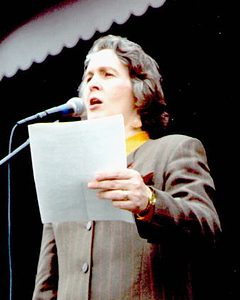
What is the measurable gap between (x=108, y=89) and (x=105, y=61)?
184 mm

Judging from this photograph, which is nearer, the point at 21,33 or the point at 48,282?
the point at 48,282

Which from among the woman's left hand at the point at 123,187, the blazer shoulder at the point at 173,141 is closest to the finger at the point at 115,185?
the woman's left hand at the point at 123,187

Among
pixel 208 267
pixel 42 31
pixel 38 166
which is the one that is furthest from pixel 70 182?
pixel 42 31

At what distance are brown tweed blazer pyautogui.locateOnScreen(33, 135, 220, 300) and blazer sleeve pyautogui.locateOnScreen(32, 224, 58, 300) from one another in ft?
0.58

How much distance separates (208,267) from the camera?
219 cm

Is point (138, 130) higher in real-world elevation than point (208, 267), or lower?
→ higher

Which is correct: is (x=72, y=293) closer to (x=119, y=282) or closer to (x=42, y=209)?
(x=119, y=282)

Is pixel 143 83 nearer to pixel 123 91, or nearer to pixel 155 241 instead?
Result: pixel 123 91

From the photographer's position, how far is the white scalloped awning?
2223mm

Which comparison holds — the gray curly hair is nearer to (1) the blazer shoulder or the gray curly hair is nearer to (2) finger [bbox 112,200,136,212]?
(1) the blazer shoulder

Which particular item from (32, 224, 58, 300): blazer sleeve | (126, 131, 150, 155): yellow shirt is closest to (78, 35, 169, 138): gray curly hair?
(126, 131, 150, 155): yellow shirt

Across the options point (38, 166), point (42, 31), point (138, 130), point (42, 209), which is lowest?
point (42, 209)

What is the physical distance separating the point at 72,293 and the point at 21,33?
64.5 inches

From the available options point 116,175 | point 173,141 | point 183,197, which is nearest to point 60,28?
point 173,141
